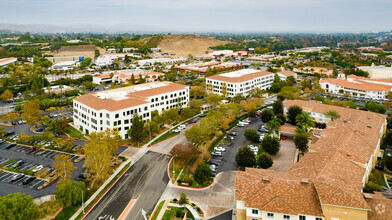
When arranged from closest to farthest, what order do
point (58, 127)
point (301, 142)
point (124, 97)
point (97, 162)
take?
point (97, 162) < point (301, 142) < point (58, 127) < point (124, 97)

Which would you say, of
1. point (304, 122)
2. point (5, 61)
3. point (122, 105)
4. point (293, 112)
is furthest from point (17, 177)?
point (5, 61)

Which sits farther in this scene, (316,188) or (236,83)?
(236,83)

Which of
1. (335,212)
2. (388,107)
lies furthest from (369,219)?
(388,107)

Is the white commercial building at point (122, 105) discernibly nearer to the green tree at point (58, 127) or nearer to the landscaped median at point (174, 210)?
the green tree at point (58, 127)

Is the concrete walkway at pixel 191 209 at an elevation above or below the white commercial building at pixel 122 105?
below

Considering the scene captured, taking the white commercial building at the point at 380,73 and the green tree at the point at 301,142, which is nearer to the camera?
the green tree at the point at 301,142

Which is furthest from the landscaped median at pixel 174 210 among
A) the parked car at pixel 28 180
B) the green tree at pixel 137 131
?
the parked car at pixel 28 180

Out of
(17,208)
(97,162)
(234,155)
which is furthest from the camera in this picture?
(234,155)

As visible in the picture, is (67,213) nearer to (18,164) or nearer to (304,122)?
(18,164)
